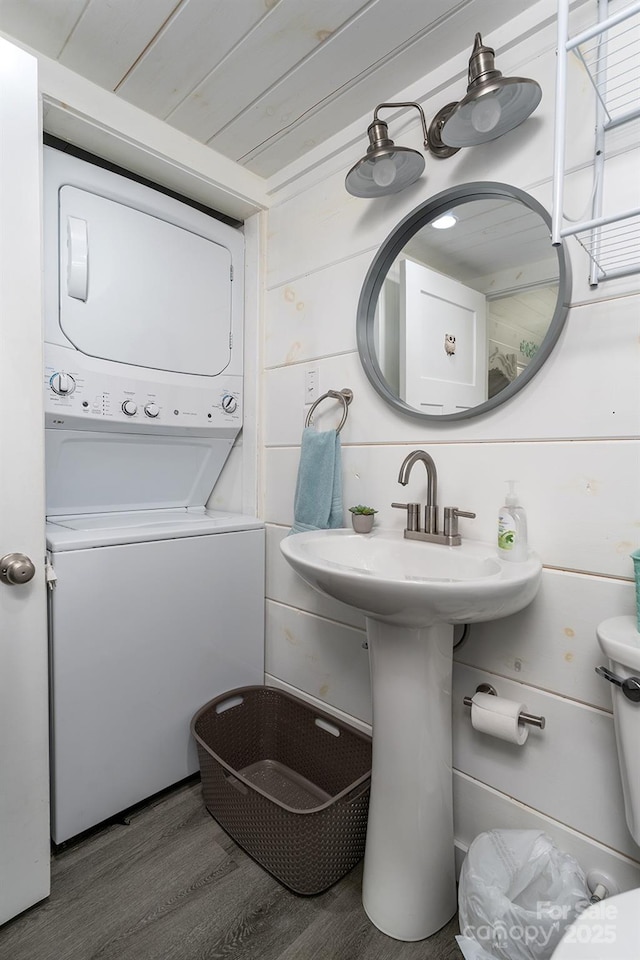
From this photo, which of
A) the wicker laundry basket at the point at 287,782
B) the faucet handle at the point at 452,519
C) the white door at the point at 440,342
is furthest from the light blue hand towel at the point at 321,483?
the wicker laundry basket at the point at 287,782

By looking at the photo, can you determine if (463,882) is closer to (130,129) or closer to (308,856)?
(308,856)

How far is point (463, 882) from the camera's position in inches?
42.9

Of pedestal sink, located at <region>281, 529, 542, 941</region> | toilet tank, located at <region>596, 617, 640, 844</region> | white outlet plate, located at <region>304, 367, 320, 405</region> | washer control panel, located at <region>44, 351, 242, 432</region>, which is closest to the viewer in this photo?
toilet tank, located at <region>596, 617, 640, 844</region>

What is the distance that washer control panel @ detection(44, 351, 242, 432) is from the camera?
1.51m

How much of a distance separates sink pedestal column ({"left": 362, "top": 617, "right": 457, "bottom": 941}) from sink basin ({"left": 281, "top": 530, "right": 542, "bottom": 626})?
0.15 m

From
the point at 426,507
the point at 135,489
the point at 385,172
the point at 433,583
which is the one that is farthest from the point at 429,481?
the point at 135,489

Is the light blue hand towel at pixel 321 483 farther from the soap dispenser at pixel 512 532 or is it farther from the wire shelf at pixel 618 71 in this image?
the wire shelf at pixel 618 71

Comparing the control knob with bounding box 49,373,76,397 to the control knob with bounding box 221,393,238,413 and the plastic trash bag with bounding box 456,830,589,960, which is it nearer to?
the control knob with bounding box 221,393,238,413

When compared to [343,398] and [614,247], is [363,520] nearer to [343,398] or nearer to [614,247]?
[343,398]

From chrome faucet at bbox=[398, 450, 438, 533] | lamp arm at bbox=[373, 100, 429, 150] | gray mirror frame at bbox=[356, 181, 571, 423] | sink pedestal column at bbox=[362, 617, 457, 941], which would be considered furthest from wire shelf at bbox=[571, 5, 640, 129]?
sink pedestal column at bbox=[362, 617, 457, 941]

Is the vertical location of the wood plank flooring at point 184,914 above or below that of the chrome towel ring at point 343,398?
below

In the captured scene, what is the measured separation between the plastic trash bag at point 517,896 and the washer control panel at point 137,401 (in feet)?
5.00

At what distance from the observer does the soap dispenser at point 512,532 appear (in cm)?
112

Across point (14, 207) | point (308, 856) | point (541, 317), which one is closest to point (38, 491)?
point (14, 207)
